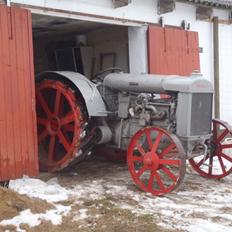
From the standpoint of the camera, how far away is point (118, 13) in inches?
353

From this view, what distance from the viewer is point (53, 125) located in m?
8.55

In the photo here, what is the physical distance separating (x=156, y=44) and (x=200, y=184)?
10.1ft

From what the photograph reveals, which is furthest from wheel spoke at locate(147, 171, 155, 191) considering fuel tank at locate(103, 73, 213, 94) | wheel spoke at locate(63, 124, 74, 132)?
wheel spoke at locate(63, 124, 74, 132)

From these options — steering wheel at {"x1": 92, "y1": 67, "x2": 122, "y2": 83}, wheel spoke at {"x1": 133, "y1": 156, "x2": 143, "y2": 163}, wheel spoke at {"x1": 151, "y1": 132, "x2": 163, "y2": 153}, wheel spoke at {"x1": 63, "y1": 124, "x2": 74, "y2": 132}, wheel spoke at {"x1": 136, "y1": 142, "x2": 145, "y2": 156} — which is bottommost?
wheel spoke at {"x1": 133, "y1": 156, "x2": 143, "y2": 163}

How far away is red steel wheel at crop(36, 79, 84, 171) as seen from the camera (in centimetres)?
802

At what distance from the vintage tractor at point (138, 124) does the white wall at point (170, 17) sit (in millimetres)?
1048

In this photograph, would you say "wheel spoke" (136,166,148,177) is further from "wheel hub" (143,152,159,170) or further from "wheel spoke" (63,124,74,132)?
"wheel spoke" (63,124,74,132)

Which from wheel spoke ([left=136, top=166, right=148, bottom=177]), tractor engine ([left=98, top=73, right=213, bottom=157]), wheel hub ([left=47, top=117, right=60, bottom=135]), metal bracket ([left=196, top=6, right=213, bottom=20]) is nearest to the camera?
wheel spoke ([left=136, top=166, right=148, bottom=177])

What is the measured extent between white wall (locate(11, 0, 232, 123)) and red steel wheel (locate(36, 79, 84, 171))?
133 centimetres

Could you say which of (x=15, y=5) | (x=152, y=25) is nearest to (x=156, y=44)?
(x=152, y=25)

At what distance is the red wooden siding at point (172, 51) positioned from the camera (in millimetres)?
9539

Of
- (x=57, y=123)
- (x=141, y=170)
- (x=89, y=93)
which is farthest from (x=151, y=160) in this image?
(x=57, y=123)

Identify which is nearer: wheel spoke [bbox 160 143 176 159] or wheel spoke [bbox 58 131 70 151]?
wheel spoke [bbox 160 143 176 159]

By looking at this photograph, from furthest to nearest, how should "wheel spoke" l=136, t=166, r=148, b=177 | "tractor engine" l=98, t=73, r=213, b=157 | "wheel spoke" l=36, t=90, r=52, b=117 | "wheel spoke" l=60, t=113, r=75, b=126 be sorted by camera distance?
"wheel spoke" l=36, t=90, r=52, b=117 → "wheel spoke" l=60, t=113, r=75, b=126 → "tractor engine" l=98, t=73, r=213, b=157 → "wheel spoke" l=136, t=166, r=148, b=177
